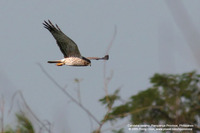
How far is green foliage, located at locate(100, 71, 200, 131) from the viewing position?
17141 mm

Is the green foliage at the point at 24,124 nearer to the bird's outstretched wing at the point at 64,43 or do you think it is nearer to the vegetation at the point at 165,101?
the bird's outstretched wing at the point at 64,43

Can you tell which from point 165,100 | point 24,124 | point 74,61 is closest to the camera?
point 24,124

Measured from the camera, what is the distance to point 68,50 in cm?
870

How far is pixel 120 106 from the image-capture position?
1806cm

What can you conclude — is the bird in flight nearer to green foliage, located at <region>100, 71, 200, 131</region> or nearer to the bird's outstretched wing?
the bird's outstretched wing

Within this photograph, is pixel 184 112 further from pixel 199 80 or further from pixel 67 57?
pixel 67 57

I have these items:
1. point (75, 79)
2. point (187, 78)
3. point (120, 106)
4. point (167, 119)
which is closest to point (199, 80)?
point (187, 78)

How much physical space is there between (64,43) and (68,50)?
0.15 m

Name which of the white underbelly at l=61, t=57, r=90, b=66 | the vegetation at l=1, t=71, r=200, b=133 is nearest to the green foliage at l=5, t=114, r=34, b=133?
the white underbelly at l=61, t=57, r=90, b=66

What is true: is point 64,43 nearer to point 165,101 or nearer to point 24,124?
point 24,124

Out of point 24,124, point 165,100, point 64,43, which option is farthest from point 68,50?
point 165,100

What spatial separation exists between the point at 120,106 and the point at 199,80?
3229 mm

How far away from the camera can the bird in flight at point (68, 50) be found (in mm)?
8594

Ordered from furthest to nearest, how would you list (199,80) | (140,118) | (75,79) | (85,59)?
(140,118)
(199,80)
(85,59)
(75,79)
